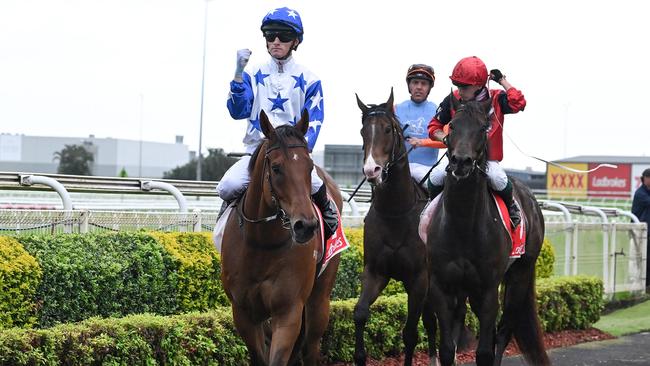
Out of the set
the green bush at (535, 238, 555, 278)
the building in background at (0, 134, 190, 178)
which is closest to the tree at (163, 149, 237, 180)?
the building in background at (0, 134, 190, 178)

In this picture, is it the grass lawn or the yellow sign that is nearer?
the grass lawn

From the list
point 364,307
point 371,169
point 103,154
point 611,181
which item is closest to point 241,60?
point 371,169

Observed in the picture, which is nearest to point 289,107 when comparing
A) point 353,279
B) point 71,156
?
point 353,279

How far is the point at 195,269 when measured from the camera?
7.32 meters

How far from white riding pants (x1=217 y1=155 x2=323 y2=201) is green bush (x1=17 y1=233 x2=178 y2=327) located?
1.21 meters

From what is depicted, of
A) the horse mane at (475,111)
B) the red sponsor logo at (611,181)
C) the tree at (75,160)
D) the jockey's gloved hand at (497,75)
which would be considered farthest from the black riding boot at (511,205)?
the red sponsor logo at (611,181)

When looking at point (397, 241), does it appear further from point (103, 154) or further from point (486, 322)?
point (103, 154)

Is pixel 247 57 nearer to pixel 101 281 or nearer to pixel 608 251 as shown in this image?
pixel 101 281

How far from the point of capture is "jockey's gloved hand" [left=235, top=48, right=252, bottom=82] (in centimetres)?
574

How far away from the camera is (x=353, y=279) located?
9.29 meters

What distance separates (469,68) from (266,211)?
2201 millimetres

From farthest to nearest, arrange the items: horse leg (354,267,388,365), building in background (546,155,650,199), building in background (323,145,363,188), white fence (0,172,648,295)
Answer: building in background (546,155,650,199) < building in background (323,145,363,188) < horse leg (354,267,388,365) < white fence (0,172,648,295)

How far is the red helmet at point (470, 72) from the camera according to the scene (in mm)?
6824

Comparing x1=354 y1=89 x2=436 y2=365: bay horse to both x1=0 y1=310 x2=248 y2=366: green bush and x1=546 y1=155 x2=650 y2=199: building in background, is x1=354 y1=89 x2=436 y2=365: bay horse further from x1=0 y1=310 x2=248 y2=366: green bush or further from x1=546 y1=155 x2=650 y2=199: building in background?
x1=546 y1=155 x2=650 y2=199: building in background
